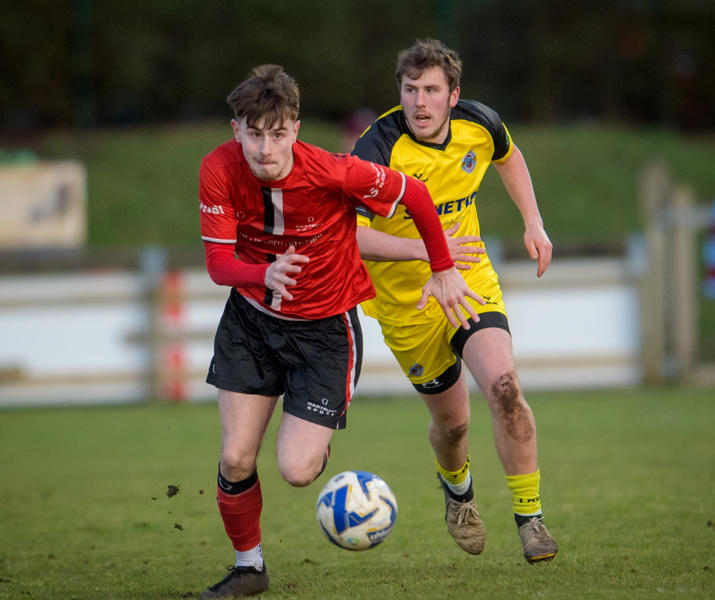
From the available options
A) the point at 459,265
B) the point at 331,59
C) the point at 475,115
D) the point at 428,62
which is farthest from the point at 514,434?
the point at 331,59

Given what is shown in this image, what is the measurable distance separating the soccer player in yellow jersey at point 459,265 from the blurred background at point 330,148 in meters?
7.00

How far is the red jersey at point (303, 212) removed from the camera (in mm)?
4695

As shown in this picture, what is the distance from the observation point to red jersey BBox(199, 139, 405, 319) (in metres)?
4.70

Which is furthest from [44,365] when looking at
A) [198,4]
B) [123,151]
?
[198,4]

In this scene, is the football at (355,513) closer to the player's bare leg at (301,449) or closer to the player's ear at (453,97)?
the player's bare leg at (301,449)

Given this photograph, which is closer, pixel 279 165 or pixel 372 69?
pixel 279 165

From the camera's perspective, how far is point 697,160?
2789cm

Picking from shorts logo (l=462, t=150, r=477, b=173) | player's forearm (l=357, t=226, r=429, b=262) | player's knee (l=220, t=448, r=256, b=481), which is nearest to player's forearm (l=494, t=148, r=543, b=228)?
shorts logo (l=462, t=150, r=477, b=173)

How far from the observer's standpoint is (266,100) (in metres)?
4.52

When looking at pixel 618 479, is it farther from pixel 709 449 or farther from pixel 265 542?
pixel 265 542

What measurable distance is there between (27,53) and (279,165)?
73.0 feet

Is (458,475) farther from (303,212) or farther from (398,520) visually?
(303,212)

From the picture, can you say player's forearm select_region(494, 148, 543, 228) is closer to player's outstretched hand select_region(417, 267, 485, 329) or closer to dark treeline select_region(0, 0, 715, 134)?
player's outstretched hand select_region(417, 267, 485, 329)

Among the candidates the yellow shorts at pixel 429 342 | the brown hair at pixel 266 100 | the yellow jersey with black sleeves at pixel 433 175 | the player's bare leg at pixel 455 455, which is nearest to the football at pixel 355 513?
the player's bare leg at pixel 455 455
